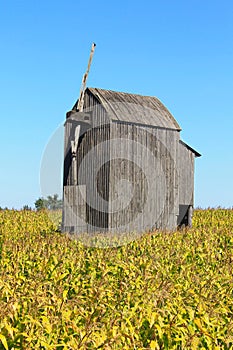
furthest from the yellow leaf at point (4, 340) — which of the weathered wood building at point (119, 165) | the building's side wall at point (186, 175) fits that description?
the building's side wall at point (186, 175)

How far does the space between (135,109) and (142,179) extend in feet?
10.6

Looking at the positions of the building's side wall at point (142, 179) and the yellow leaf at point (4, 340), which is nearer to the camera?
the yellow leaf at point (4, 340)

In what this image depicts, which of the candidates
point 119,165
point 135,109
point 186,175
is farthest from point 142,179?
point 186,175

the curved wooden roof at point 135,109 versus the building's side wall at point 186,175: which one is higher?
the curved wooden roof at point 135,109

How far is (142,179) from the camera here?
933 inches

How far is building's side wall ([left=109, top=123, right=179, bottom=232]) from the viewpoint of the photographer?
22.8 meters

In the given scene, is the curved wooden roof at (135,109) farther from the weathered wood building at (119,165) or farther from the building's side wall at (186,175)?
the building's side wall at (186,175)

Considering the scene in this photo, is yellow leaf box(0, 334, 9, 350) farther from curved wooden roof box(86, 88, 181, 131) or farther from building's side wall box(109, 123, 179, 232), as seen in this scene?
curved wooden roof box(86, 88, 181, 131)

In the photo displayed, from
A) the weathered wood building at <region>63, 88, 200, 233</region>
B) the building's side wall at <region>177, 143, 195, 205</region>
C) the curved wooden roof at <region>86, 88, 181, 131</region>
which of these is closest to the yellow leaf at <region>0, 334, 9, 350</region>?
the weathered wood building at <region>63, 88, 200, 233</region>

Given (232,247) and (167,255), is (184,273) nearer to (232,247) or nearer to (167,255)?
(167,255)

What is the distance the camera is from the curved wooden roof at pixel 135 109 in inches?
931

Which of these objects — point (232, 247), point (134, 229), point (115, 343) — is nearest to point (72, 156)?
point (134, 229)

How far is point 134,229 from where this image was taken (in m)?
23.2

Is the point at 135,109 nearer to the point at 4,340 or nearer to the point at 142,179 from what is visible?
the point at 142,179
